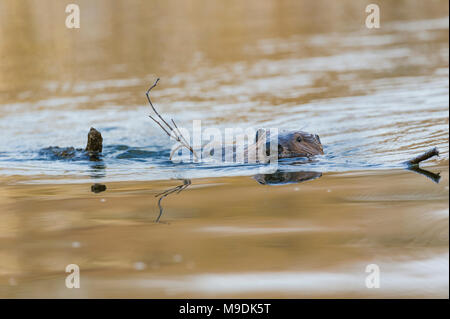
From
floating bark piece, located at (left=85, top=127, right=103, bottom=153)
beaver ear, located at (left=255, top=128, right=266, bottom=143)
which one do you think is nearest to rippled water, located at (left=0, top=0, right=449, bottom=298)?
floating bark piece, located at (left=85, top=127, right=103, bottom=153)

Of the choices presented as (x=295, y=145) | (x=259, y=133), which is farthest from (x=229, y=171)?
(x=295, y=145)

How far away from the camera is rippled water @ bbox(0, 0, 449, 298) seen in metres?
4.83

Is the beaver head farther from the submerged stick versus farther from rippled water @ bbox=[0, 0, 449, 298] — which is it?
the submerged stick

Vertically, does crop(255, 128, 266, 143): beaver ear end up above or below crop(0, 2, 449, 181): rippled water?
below

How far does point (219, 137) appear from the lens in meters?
10.8

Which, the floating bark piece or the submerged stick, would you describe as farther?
the floating bark piece

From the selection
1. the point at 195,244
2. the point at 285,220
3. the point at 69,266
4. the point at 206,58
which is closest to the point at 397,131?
the point at 285,220

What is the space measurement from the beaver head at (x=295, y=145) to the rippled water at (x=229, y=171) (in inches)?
9.5

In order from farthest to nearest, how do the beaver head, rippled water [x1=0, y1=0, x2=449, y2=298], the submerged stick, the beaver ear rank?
1. the beaver ear
2. the beaver head
3. the submerged stick
4. rippled water [x1=0, y1=0, x2=449, y2=298]

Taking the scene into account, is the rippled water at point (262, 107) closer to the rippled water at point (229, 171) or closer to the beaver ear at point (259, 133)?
the rippled water at point (229, 171)

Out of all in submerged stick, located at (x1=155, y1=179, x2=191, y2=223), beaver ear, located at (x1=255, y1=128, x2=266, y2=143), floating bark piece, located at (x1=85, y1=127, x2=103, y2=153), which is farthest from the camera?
floating bark piece, located at (x1=85, y1=127, x2=103, y2=153)

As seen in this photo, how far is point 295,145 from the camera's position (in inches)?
319

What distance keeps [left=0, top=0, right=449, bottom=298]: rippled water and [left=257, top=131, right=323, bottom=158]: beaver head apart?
9.5 inches

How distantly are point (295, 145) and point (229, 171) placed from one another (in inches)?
31.0
